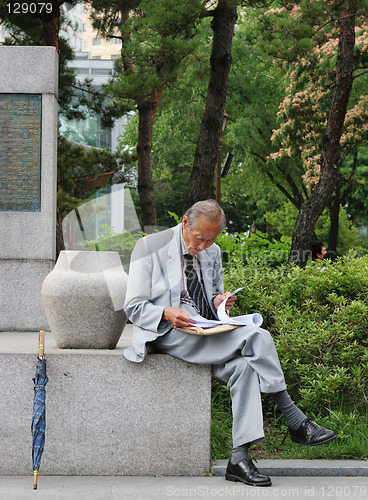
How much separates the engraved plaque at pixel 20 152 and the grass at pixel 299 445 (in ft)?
9.77

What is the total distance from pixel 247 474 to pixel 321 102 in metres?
15.8

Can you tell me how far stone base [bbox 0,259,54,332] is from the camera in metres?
6.64

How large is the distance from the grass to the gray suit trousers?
0.63 metres

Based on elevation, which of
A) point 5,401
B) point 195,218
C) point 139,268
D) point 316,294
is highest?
Result: point 195,218

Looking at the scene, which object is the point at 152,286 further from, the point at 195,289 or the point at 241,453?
the point at 241,453

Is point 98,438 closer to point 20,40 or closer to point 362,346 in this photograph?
point 362,346

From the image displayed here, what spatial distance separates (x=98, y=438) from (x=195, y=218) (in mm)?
1514

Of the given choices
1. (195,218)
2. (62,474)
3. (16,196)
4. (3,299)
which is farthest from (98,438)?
(16,196)

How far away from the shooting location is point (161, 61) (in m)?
13.1

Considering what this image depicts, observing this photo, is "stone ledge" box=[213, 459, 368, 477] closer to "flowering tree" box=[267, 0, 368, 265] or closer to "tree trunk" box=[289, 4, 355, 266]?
"flowering tree" box=[267, 0, 368, 265]

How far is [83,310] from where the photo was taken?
4.74 meters

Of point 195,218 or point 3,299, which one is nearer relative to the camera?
point 195,218

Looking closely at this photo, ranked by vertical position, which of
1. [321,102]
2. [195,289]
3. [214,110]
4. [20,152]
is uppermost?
[321,102]

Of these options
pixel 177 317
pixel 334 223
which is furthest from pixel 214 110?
pixel 334 223
